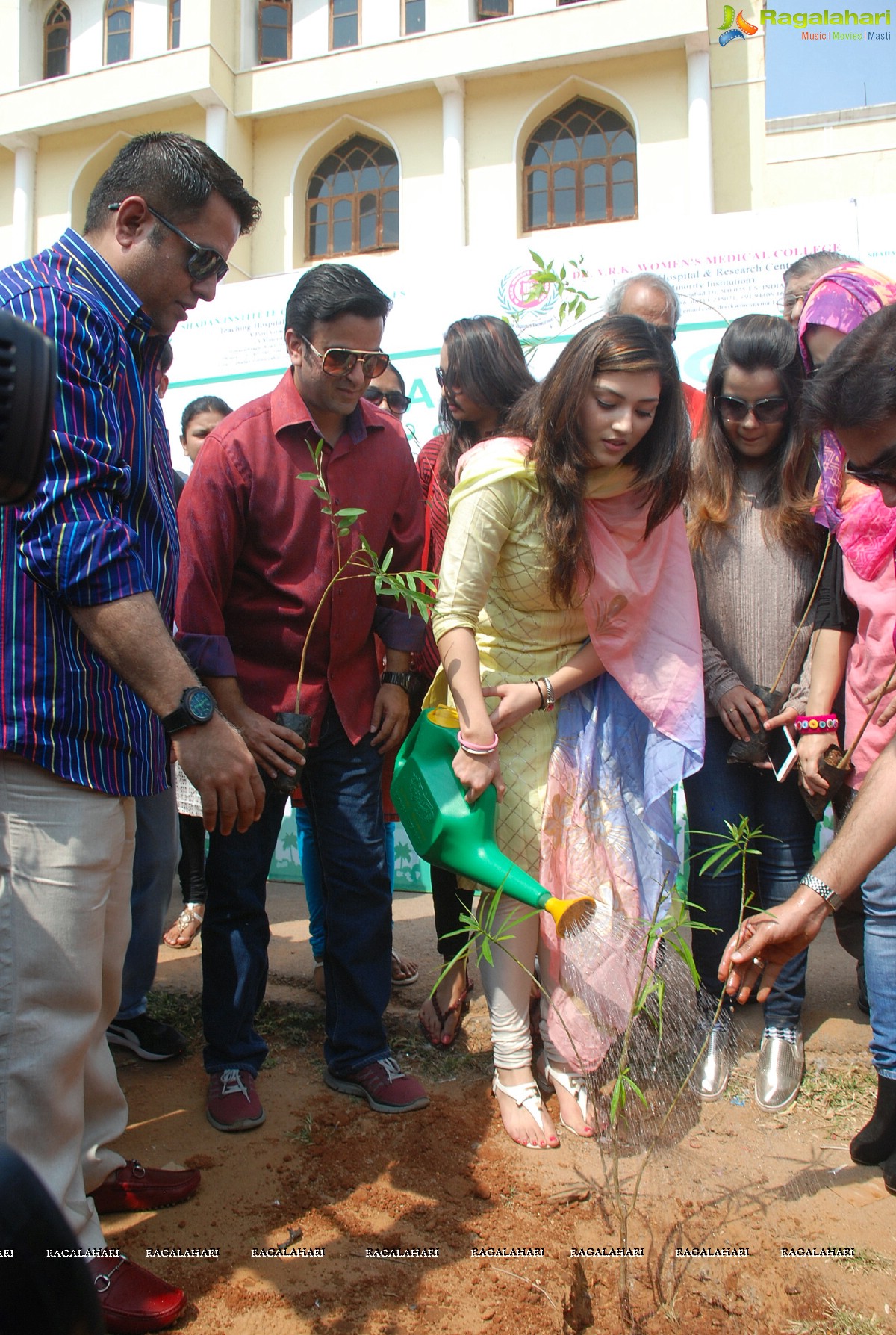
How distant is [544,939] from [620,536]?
1012 millimetres

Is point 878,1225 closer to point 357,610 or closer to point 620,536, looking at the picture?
point 620,536

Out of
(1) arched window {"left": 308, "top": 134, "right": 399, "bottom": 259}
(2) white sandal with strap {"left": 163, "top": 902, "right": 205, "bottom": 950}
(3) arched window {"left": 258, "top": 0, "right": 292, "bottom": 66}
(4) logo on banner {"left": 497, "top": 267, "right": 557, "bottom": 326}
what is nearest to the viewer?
(2) white sandal with strap {"left": 163, "top": 902, "right": 205, "bottom": 950}

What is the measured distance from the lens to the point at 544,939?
7.90ft

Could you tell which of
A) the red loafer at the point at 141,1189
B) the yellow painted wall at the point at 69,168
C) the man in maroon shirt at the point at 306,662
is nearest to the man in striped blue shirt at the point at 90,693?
the red loafer at the point at 141,1189

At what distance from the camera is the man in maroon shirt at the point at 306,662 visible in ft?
7.55

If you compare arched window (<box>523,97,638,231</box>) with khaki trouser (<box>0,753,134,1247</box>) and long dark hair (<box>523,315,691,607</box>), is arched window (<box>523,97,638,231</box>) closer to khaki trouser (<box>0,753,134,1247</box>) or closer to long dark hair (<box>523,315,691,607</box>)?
long dark hair (<box>523,315,691,607</box>)

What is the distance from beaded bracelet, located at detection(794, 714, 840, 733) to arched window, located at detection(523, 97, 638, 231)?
39.7 feet

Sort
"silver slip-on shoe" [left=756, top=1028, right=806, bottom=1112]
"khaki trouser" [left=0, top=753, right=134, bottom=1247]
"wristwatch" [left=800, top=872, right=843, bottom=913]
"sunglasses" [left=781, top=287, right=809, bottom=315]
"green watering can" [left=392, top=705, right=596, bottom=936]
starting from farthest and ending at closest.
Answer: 1. "sunglasses" [left=781, top=287, right=809, bottom=315]
2. "silver slip-on shoe" [left=756, top=1028, right=806, bottom=1112]
3. "green watering can" [left=392, top=705, right=596, bottom=936]
4. "wristwatch" [left=800, top=872, right=843, bottom=913]
5. "khaki trouser" [left=0, top=753, right=134, bottom=1247]

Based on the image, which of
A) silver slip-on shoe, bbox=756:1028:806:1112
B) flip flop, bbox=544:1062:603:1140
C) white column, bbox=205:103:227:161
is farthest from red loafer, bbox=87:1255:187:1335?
white column, bbox=205:103:227:161

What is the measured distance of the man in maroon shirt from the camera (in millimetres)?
2303

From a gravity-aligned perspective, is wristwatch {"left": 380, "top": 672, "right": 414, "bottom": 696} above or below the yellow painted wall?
below

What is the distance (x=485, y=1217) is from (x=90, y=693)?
51.6 inches

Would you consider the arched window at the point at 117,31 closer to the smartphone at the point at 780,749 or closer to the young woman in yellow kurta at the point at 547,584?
the young woman in yellow kurta at the point at 547,584

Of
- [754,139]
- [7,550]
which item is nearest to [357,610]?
[7,550]
